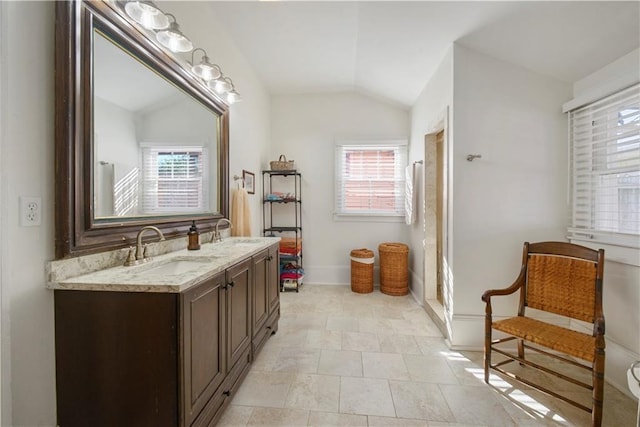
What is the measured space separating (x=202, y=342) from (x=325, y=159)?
11.0 feet

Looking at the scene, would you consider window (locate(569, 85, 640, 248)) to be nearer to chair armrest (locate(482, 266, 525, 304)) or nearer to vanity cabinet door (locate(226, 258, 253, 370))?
chair armrest (locate(482, 266, 525, 304))

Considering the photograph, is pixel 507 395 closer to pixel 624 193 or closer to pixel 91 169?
pixel 624 193

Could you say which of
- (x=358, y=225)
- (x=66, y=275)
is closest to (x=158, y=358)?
(x=66, y=275)

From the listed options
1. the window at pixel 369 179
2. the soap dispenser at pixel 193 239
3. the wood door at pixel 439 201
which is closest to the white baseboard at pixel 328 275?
the window at pixel 369 179

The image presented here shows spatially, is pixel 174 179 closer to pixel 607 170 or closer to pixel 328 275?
pixel 328 275

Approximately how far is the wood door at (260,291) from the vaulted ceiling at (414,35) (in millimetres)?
2221

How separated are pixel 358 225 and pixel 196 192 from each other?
2613 mm

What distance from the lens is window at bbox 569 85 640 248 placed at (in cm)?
184

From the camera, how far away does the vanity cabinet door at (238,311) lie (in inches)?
64.2

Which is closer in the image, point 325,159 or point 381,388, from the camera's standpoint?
point 381,388

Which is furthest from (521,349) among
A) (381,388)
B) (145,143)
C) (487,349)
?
(145,143)

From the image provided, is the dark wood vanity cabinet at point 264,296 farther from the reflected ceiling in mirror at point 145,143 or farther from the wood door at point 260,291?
the reflected ceiling in mirror at point 145,143

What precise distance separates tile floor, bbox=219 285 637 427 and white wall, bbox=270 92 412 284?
5.09 ft

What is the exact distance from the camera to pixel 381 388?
1869mm
